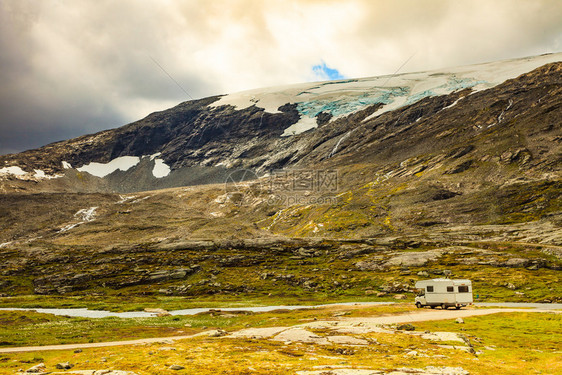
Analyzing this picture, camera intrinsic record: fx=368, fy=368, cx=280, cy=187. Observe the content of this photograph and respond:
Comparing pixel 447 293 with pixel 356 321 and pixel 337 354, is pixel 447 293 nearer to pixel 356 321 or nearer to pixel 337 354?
pixel 356 321

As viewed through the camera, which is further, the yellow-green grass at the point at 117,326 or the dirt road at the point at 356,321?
the yellow-green grass at the point at 117,326

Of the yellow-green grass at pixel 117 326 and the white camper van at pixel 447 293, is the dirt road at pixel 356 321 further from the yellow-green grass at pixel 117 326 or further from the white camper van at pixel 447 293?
the yellow-green grass at pixel 117 326

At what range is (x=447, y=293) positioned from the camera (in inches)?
2345

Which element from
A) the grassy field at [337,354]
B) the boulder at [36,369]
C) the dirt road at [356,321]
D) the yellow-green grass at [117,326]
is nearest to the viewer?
the boulder at [36,369]

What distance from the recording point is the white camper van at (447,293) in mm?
Answer: 59156

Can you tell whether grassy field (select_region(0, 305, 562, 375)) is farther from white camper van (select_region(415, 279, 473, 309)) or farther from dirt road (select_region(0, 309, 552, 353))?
white camper van (select_region(415, 279, 473, 309))

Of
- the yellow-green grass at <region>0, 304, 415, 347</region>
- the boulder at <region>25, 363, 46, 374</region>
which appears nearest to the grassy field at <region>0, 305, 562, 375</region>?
the boulder at <region>25, 363, 46, 374</region>

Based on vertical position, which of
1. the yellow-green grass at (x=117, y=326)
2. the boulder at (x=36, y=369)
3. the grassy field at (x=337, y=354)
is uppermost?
the boulder at (x=36, y=369)

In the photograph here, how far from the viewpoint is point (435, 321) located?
45.8m

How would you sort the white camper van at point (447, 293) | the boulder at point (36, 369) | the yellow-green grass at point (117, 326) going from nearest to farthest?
the boulder at point (36, 369) < the yellow-green grass at point (117, 326) < the white camper van at point (447, 293)

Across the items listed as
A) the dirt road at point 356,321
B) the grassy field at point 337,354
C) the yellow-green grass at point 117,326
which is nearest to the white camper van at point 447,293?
the dirt road at point 356,321

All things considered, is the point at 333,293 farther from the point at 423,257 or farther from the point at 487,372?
the point at 487,372

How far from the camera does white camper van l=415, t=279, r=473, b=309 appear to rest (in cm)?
5916

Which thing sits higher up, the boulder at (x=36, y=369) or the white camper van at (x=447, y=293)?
the boulder at (x=36, y=369)
